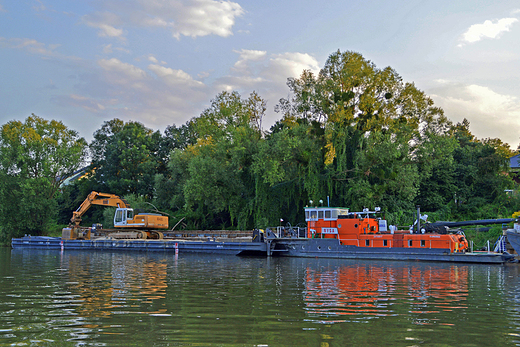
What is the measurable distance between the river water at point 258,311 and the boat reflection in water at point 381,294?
38 millimetres

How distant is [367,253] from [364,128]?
13273mm

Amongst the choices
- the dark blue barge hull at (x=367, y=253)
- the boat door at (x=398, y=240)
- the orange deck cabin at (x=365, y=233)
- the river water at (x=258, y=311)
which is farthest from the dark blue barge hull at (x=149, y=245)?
the river water at (x=258, y=311)

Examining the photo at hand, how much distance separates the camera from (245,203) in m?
48.8

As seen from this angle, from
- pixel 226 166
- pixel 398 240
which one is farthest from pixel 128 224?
pixel 398 240

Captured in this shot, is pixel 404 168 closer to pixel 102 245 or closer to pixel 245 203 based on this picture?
pixel 245 203

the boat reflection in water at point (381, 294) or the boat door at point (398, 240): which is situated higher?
the boat door at point (398, 240)

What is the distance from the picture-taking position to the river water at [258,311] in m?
9.73

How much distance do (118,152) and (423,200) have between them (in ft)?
172

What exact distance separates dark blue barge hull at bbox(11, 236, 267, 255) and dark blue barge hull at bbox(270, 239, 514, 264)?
2534 millimetres

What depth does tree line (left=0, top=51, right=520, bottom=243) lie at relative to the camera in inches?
1629

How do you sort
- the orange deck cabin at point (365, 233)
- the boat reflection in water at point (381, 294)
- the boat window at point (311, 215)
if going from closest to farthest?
the boat reflection in water at point (381, 294), the orange deck cabin at point (365, 233), the boat window at point (311, 215)

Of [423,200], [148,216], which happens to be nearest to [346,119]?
[423,200]

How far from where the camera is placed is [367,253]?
34.5 m

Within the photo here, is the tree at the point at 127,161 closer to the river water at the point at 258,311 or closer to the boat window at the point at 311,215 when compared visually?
the boat window at the point at 311,215
